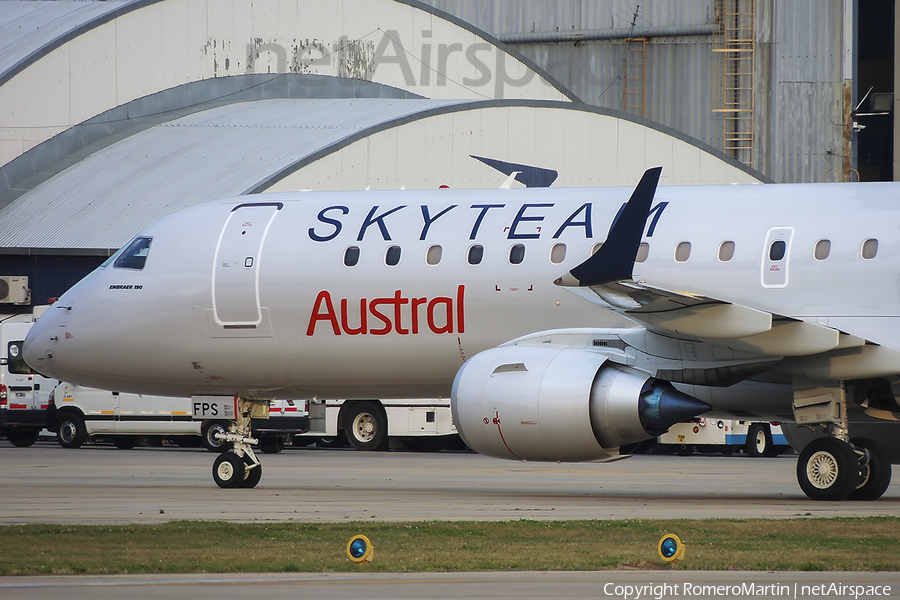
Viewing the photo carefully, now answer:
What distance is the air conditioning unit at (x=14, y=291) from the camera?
37.5 m

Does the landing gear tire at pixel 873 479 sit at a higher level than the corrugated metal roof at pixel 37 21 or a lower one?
lower

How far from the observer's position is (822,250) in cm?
1611

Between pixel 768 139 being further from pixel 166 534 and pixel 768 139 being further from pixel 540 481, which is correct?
pixel 166 534

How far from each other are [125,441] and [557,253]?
74.8 feet

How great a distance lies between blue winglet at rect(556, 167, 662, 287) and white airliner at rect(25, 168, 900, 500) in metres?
0.02

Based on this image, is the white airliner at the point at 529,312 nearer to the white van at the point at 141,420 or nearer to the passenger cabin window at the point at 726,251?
the passenger cabin window at the point at 726,251

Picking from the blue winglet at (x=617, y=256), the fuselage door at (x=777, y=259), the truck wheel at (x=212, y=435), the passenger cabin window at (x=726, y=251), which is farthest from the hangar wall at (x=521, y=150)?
the blue winglet at (x=617, y=256)

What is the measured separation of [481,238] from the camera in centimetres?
1769

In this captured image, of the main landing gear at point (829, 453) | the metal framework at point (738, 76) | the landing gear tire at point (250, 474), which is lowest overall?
the landing gear tire at point (250, 474)

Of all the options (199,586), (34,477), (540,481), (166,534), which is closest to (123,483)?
(34,477)

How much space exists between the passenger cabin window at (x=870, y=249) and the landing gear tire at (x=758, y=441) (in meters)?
16.3

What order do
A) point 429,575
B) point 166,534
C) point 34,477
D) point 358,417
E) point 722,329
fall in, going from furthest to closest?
point 358,417 < point 34,477 < point 722,329 < point 166,534 < point 429,575

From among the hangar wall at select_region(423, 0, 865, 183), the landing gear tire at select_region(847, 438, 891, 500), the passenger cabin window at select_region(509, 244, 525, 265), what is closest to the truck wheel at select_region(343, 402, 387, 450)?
the passenger cabin window at select_region(509, 244, 525, 265)

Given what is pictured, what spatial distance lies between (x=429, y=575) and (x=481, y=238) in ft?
28.4
